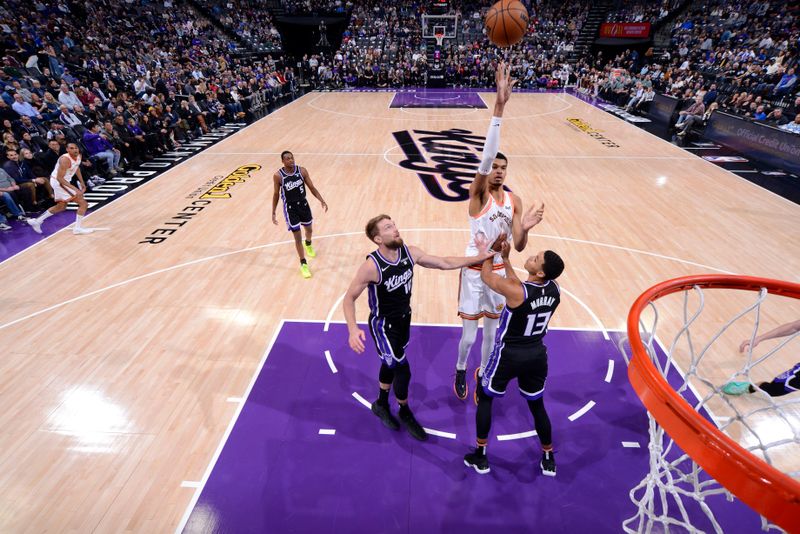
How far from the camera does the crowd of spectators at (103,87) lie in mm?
9031

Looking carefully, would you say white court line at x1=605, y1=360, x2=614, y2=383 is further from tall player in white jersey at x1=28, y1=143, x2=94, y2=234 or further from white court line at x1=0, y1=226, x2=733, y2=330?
tall player in white jersey at x1=28, y1=143, x2=94, y2=234

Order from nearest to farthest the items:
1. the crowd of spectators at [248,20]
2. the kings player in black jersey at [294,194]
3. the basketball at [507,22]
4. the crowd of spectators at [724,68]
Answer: the kings player in black jersey at [294,194]
the basketball at [507,22]
the crowd of spectators at [724,68]
the crowd of spectators at [248,20]

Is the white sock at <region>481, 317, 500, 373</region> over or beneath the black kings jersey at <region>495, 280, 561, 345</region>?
beneath

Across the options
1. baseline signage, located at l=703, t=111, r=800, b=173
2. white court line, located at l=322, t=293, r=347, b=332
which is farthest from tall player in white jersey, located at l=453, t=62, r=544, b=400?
baseline signage, located at l=703, t=111, r=800, b=173

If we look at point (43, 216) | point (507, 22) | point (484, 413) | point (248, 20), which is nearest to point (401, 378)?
point (484, 413)

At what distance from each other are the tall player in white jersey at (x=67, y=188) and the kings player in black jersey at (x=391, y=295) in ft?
21.6

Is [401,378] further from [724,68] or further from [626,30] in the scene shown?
[626,30]

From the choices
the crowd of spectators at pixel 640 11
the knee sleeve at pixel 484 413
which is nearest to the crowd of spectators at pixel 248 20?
the crowd of spectators at pixel 640 11

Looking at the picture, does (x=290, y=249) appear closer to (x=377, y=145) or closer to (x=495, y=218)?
(x=495, y=218)

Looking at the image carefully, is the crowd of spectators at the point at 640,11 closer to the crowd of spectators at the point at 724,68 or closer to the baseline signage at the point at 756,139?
the crowd of spectators at the point at 724,68

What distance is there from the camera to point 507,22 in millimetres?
6621

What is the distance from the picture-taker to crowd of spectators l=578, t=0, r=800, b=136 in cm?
1377

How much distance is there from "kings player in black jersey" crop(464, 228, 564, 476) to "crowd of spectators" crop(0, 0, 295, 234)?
9152 millimetres

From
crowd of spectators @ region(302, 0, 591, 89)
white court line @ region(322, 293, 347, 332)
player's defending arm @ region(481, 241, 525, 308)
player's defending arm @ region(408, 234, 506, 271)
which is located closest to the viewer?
player's defending arm @ region(481, 241, 525, 308)
